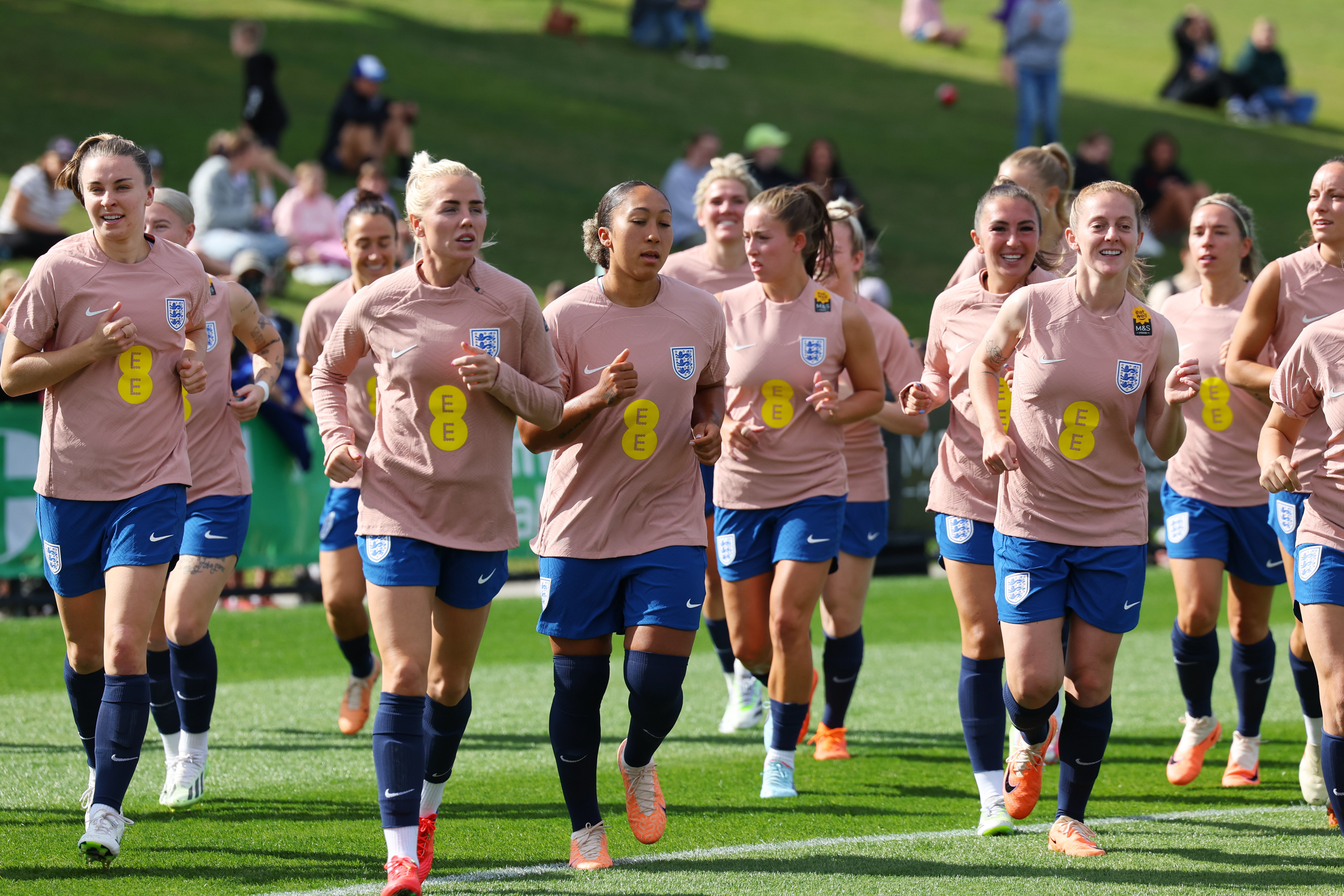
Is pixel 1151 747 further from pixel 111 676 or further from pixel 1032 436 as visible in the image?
pixel 111 676

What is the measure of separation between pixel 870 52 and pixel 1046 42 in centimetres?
1177

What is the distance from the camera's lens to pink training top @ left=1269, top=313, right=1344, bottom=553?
4824mm

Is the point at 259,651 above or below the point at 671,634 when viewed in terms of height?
below

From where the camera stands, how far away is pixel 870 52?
33.6m

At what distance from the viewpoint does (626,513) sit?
5.13 m

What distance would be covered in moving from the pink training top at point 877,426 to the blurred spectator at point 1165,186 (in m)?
15.2

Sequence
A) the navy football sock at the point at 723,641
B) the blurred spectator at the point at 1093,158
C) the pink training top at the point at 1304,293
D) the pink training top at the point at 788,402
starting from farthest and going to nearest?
the blurred spectator at the point at 1093,158 < the navy football sock at the point at 723,641 < the pink training top at the point at 788,402 < the pink training top at the point at 1304,293

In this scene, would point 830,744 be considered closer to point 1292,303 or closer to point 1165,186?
point 1292,303

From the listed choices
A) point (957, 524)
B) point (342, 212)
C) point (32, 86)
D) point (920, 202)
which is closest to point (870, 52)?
point (920, 202)

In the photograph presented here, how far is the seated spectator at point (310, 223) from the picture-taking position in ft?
53.7

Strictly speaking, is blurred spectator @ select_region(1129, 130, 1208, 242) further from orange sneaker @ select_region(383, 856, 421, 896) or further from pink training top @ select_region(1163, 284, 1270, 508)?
orange sneaker @ select_region(383, 856, 421, 896)

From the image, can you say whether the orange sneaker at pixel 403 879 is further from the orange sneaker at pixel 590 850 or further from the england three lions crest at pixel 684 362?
the england three lions crest at pixel 684 362

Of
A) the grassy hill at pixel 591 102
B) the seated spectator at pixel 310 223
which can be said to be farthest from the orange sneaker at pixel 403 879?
the grassy hill at pixel 591 102

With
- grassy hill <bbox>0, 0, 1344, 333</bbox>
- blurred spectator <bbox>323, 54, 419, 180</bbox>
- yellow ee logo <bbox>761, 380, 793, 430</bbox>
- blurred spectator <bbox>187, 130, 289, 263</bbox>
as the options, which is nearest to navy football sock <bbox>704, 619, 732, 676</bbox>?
yellow ee logo <bbox>761, 380, 793, 430</bbox>
